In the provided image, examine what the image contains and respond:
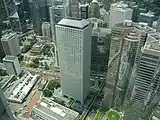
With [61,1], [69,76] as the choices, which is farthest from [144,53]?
[61,1]

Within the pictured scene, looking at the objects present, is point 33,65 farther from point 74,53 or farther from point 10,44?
point 74,53

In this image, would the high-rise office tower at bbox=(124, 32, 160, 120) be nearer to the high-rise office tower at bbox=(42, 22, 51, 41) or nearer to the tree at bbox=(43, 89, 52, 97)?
the tree at bbox=(43, 89, 52, 97)

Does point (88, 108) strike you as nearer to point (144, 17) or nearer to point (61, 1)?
point (144, 17)

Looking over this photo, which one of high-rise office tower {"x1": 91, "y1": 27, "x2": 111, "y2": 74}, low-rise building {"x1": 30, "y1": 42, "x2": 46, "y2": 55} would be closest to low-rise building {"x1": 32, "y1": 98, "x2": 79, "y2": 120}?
high-rise office tower {"x1": 91, "y1": 27, "x2": 111, "y2": 74}

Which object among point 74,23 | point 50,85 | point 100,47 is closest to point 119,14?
point 100,47

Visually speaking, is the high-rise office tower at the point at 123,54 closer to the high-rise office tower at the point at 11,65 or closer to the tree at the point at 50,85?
the tree at the point at 50,85
